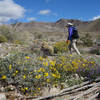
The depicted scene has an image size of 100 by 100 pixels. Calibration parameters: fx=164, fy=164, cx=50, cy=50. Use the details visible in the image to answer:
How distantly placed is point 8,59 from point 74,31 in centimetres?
463

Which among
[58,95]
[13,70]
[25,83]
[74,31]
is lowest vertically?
[58,95]

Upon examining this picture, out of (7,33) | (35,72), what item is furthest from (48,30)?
(35,72)

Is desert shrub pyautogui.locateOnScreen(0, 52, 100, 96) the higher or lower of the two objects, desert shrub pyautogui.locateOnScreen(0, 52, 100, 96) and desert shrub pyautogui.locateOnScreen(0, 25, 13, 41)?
the lower

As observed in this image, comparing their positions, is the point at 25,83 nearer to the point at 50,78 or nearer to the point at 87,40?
the point at 50,78

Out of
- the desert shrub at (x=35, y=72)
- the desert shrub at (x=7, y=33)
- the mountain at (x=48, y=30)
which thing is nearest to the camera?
the desert shrub at (x=35, y=72)

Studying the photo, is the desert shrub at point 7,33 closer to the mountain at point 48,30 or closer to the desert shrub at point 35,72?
the mountain at point 48,30

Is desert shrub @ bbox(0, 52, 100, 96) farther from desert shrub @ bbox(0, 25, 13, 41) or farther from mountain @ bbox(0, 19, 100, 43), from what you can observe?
desert shrub @ bbox(0, 25, 13, 41)

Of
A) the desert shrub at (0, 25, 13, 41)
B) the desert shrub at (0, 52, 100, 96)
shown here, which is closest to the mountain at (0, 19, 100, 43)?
the desert shrub at (0, 25, 13, 41)

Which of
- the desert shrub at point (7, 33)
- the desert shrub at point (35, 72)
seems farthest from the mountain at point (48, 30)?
the desert shrub at point (35, 72)

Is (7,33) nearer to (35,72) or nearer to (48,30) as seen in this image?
(35,72)

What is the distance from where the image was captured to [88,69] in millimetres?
5246

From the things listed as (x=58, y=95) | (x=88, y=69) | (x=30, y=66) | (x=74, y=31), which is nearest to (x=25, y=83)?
(x=30, y=66)

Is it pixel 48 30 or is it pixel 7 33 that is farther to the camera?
pixel 48 30

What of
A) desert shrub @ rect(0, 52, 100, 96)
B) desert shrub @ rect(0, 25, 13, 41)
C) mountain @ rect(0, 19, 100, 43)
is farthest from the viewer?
mountain @ rect(0, 19, 100, 43)
